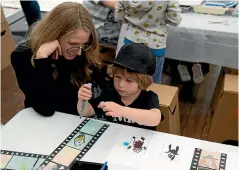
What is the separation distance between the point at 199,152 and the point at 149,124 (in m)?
0.20

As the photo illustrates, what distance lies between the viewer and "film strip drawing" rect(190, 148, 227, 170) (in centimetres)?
99

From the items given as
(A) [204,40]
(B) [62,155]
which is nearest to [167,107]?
(A) [204,40]

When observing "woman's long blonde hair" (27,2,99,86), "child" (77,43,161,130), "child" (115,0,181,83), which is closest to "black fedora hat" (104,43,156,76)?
"child" (77,43,161,130)

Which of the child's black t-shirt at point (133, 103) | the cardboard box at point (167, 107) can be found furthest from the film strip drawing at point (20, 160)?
the cardboard box at point (167, 107)

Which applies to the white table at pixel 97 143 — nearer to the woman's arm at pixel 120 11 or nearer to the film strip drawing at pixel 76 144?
the film strip drawing at pixel 76 144

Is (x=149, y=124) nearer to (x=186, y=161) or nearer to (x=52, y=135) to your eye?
(x=186, y=161)

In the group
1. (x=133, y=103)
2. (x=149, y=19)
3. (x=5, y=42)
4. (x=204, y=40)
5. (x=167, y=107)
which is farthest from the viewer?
(x=5, y=42)

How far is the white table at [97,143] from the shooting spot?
→ 1.01 meters

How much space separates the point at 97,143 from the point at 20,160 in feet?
0.82

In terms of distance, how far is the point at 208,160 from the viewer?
3.30ft

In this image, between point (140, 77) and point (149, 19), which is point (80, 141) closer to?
point (140, 77)

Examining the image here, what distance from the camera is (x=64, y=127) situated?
1.18 metres

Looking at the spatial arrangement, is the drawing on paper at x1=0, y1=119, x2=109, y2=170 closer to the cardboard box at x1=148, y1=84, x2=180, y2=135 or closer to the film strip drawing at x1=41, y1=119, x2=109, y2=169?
the film strip drawing at x1=41, y1=119, x2=109, y2=169

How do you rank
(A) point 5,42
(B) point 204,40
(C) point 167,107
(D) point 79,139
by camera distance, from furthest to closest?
(A) point 5,42
(B) point 204,40
(C) point 167,107
(D) point 79,139
